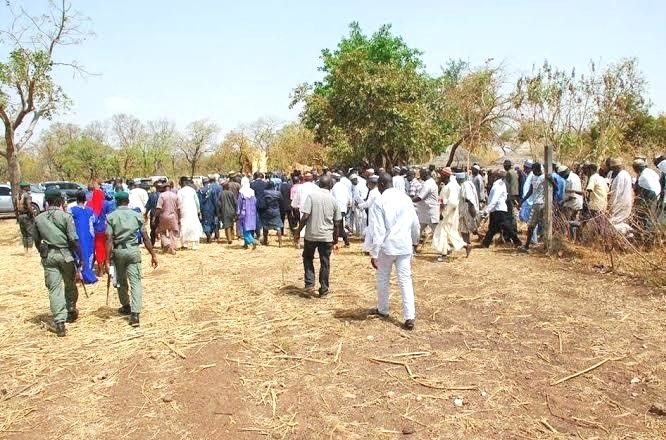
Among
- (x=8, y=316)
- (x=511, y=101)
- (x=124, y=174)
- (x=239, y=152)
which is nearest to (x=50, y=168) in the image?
(x=124, y=174)

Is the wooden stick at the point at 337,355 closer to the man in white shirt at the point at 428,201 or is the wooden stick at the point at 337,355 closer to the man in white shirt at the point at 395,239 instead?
→ the man in white shirt at the point at 395,239

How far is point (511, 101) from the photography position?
2172cm

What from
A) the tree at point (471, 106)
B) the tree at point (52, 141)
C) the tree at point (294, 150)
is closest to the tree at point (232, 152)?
the tree at point (294, 150)

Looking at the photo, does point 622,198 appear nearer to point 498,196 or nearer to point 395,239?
point 498,196

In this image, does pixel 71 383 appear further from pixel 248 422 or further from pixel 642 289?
pixel 642 289

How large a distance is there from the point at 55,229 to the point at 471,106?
2071 cm

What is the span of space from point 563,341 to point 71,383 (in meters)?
4.66

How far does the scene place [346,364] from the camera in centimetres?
470

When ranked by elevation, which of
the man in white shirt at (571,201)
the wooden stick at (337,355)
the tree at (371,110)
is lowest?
the wooden stick at (337,355)

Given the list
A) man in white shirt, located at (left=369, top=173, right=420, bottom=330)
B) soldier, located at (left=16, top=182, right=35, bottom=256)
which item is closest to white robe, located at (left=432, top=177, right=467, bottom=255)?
man in white shirt, located at (left=369, top=173, right=420, bottom=330)

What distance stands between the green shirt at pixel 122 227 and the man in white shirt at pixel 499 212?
21.0 ft

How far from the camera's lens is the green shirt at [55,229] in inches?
217

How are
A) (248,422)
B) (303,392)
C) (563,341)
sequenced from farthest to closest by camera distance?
1. (563,341)
2. (303,392)
3. (248,422)

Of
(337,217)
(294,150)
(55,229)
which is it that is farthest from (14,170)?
(294,150)
